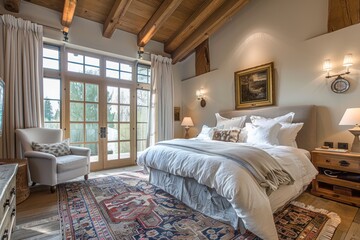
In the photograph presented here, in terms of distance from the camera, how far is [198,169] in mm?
2051

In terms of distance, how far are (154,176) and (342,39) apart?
352 centimetres

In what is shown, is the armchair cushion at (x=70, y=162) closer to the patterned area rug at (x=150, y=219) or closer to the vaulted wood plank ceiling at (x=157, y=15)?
the patterned area rug at (x=150, y=219)

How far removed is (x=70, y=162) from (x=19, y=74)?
176 centimetres

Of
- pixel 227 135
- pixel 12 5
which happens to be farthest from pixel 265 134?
pixel 12 5

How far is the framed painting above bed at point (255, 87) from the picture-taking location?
3586 millimetres

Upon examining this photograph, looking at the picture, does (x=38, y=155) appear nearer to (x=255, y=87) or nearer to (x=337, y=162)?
(x=255, y=87)

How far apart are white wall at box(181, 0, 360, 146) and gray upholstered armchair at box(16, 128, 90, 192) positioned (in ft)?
10.0

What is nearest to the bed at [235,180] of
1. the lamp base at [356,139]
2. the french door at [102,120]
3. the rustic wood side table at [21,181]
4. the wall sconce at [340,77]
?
the lamp base at [356,139]

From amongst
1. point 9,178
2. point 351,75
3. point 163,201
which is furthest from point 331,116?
point 9,178

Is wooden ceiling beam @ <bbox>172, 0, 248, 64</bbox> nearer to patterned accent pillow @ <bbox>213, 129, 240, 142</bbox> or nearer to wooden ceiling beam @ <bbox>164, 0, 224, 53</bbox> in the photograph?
wooden ceiling beam @ <bbox>164, 0, 224, 53</bbox>

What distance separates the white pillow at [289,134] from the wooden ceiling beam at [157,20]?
2905 millimetres

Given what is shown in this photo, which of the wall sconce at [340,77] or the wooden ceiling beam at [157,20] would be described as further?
the wooden ceiling beam at [157,20]

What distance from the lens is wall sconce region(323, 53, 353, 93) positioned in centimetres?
265

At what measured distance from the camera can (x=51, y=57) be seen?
371 cm
